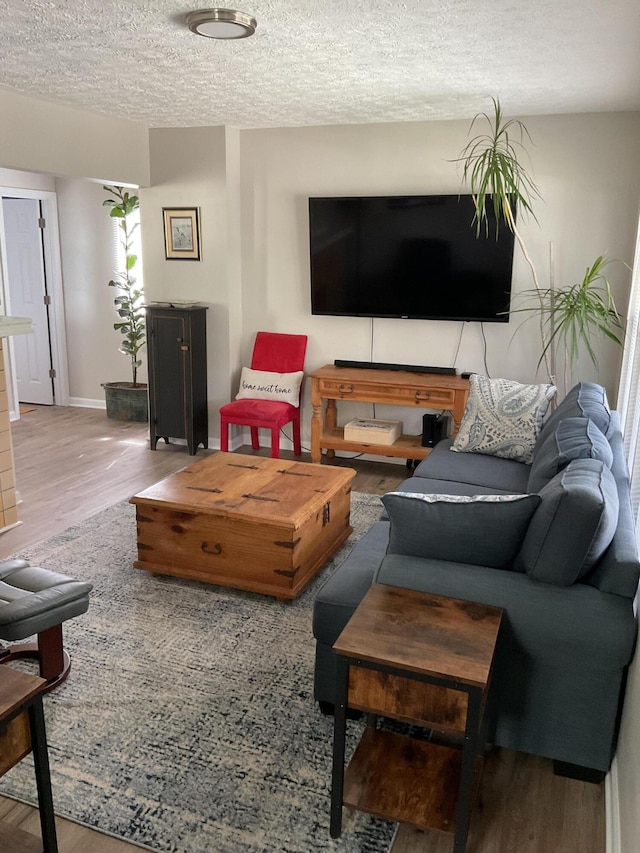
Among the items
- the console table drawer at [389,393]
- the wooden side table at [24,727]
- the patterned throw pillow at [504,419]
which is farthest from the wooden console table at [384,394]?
the wooden side table at [24,727]

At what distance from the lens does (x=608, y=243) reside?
448 centimetres

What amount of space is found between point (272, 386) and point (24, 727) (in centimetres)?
384

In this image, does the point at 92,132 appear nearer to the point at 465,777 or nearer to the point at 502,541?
the point at 502,541

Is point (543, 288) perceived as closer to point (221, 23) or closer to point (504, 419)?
point (504, 419)

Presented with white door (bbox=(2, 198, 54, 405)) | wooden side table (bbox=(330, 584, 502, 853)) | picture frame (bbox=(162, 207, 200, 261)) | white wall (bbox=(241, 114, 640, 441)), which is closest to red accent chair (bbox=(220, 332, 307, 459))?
white wall (bbox=(241, 114, 640, 441))

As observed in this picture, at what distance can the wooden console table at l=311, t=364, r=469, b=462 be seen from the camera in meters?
4.64

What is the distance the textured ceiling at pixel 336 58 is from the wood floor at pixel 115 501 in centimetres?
244

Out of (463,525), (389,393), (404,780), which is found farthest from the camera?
(389,393)

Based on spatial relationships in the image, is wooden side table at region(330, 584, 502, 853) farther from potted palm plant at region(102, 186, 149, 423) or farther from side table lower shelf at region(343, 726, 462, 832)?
potted palm plant at region(102, 186, 149, 423)

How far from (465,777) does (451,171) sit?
404 centimetres

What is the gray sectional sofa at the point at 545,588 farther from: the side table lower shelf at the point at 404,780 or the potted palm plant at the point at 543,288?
the potted palm plant at the point at 543,288

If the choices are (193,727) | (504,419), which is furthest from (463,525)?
(504,419)

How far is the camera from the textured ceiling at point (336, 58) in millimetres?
2609

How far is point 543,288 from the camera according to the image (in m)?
4.68
